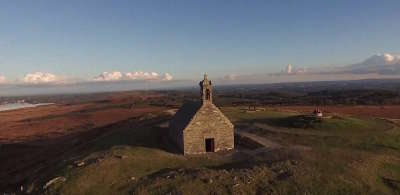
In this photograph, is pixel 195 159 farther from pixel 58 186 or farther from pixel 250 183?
pixel 58 186

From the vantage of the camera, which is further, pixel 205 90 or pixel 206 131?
pixel 205 90

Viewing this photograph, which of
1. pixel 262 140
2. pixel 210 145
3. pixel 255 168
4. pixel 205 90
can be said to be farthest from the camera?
pixel 262 140

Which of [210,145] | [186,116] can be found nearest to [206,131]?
[210,145]

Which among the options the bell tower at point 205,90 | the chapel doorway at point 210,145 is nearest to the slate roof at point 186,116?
the bell tower at point 205,90

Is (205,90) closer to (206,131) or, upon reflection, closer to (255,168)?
(206,131)

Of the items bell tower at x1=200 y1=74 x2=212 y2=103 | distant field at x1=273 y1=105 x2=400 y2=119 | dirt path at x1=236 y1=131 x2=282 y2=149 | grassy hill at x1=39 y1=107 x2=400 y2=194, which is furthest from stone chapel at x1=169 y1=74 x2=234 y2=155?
distant field at x1=273 y1=105 x2=400 y2=119

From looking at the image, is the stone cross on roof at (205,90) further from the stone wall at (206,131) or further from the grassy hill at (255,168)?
the grassy hill at (255,168)

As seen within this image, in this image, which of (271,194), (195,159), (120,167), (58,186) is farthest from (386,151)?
(58,186)

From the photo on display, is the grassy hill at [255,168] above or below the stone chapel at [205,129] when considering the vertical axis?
below
